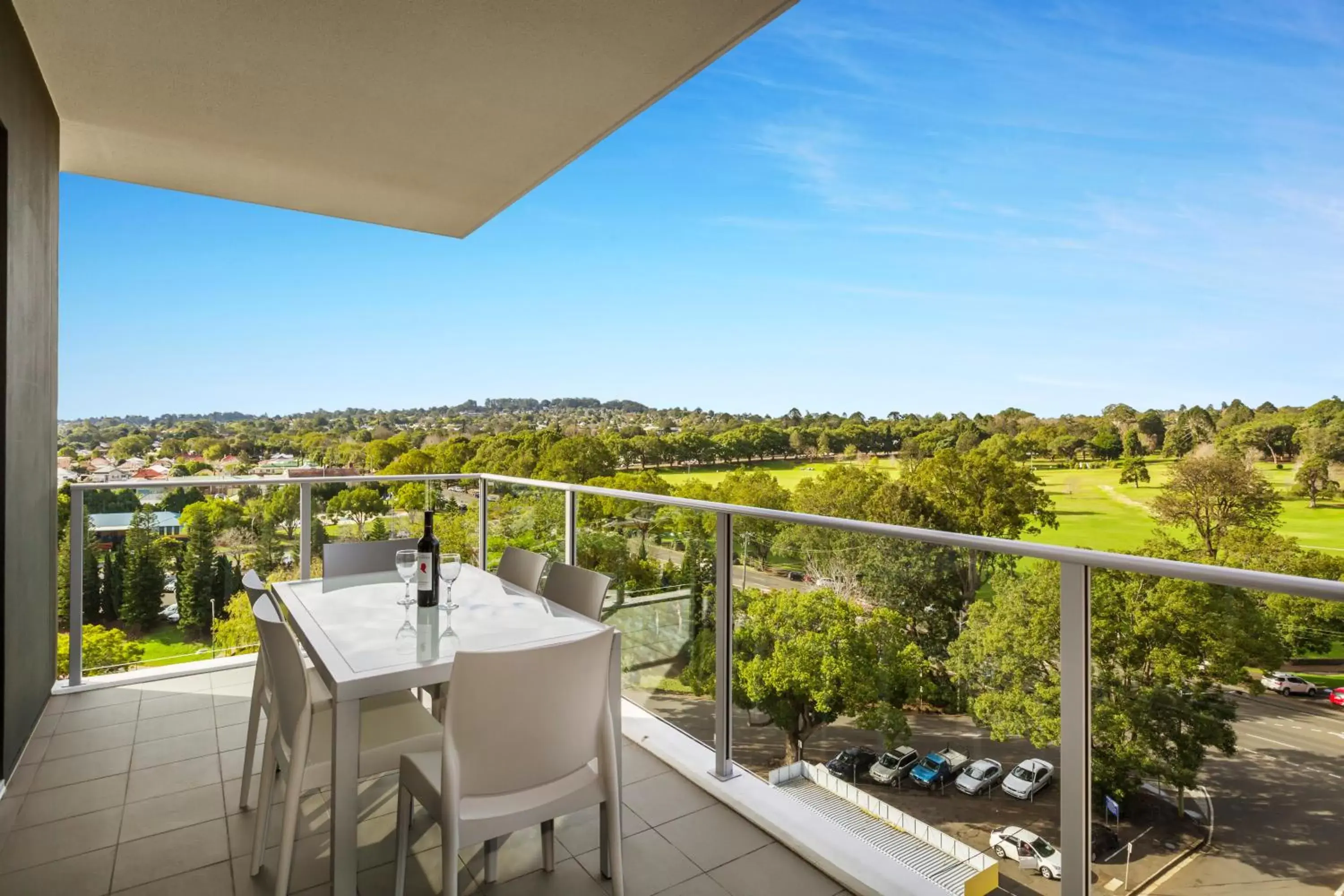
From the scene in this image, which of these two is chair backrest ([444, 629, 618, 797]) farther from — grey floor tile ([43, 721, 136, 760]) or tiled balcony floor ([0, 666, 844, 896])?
grey floor tile ([43, 721, 136, 760])

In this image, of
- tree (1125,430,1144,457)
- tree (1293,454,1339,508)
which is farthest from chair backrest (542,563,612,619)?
tree (1125,430,1144,457)

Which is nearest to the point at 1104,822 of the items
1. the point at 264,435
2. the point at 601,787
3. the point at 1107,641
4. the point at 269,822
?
the point at 1107,641

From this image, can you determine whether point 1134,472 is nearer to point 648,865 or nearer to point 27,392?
point 648,865

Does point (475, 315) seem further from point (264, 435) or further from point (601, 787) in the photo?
point (601, 787)

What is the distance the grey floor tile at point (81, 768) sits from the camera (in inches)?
108

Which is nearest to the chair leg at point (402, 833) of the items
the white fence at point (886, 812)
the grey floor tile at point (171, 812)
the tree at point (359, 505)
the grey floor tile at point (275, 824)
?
the grey floor tile at point (275, 824)

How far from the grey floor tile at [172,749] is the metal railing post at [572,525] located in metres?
1.80

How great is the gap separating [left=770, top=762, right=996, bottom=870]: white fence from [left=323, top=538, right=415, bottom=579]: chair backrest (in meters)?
1.77

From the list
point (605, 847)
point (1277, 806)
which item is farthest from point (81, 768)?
point (1277, 806)

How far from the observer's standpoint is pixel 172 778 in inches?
109

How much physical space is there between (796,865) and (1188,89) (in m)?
36.1

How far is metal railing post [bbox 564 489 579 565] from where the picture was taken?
13.4ft

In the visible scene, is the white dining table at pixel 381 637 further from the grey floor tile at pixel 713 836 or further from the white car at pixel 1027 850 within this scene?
the white car at pixel 1027 850

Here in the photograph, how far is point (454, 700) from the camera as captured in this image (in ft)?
5.40
